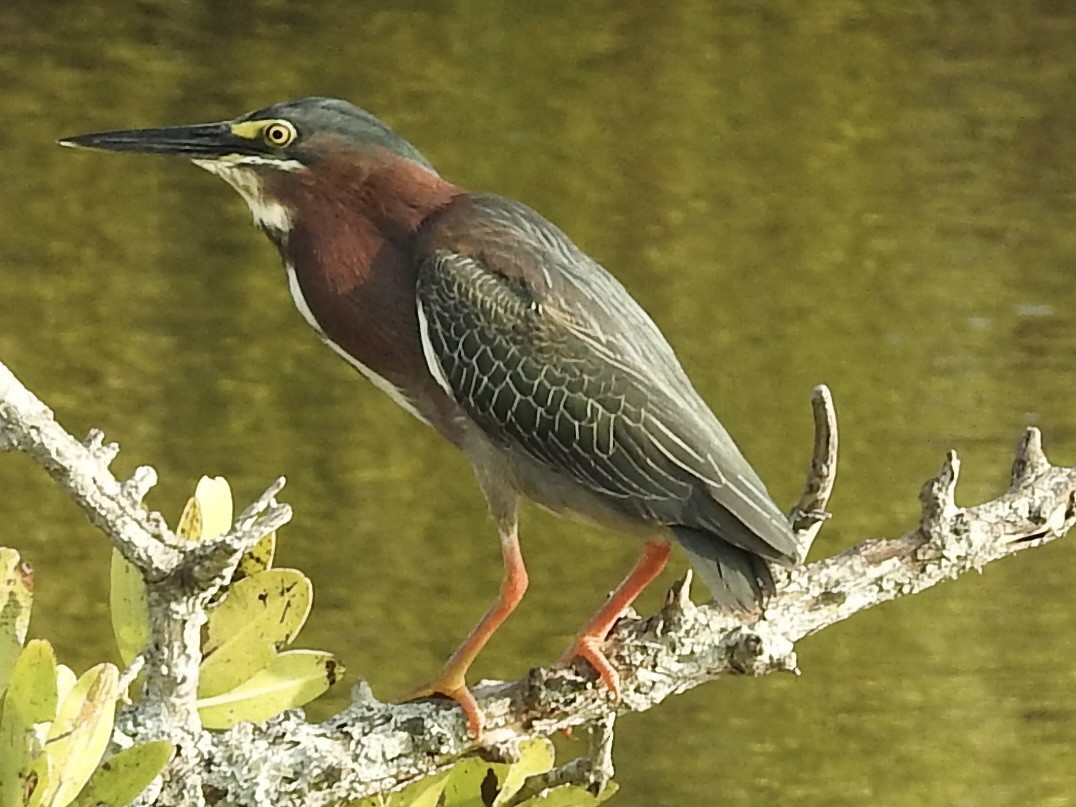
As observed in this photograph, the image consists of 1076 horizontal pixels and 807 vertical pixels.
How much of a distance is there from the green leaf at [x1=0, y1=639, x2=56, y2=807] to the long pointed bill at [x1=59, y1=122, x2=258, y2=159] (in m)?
0.33

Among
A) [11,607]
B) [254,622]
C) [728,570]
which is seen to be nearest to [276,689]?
[254,622]

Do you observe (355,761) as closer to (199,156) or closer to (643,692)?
(643,692)

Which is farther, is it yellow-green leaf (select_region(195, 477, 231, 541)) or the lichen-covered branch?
yellow-green leaf (select_region(195, 477, 231, 541))

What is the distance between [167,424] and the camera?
2.46m

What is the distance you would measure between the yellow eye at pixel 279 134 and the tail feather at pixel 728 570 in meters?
0.32

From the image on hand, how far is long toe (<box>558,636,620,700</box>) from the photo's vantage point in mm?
916

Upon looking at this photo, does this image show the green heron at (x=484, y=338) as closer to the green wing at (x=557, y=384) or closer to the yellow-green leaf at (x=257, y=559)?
the green wing at (x=557, y=384)

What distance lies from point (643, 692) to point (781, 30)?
309 centimetres

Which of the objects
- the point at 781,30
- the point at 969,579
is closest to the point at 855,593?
the point at 969,579

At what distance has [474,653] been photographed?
0.95m

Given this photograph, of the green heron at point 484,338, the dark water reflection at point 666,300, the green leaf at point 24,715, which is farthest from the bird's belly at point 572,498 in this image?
the dark water reflection at point 666,300

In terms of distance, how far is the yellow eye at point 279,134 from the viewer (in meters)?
0.90

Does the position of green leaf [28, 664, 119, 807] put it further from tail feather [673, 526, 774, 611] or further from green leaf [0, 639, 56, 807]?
tail feather [673, 526, 774, 611]

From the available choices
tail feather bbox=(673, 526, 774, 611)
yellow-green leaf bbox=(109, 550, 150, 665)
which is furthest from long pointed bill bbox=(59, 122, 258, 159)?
tail feather bbox=(673, 526, 774, 611)
